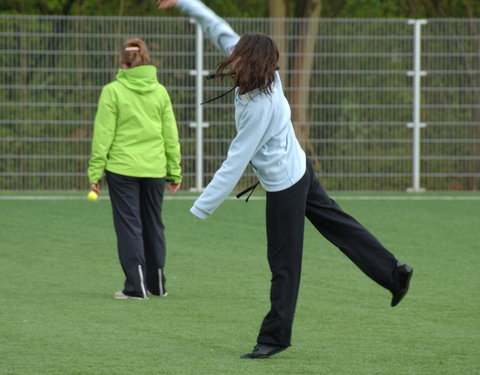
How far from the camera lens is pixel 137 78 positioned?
8328 mm

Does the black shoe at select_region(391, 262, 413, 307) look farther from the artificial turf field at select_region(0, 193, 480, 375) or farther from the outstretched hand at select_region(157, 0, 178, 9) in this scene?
the outstretched hand at select_region(157, 0, 178, 9)

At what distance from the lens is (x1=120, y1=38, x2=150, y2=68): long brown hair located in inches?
328

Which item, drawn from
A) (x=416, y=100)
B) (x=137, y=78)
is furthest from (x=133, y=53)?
(x=416, y=100)

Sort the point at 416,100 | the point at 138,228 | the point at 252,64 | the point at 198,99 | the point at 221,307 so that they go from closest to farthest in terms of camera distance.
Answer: the point at 252,64
the point at 221,307
the point at 138,228
the point at 198,99
the point at 416,100

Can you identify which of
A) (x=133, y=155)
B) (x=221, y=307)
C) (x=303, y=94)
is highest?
(x=303, y=94)

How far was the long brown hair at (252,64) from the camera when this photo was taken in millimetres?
5852

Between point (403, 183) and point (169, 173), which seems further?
point (403, 183)

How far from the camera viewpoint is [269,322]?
6.13 meters

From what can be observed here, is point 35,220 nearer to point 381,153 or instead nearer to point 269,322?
point 381,153

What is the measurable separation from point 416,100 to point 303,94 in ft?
5.08

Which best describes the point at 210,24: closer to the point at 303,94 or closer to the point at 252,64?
the point at 252,64

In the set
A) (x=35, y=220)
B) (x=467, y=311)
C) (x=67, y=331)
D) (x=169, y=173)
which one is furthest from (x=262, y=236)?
(x=67, y=331)

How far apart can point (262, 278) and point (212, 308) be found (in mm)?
1532

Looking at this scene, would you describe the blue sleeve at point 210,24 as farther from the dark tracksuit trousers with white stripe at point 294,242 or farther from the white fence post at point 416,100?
the white fence post at point 416,100
